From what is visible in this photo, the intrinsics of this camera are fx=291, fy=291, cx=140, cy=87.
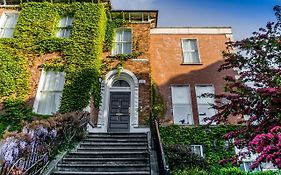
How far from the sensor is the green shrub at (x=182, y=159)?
1136cm

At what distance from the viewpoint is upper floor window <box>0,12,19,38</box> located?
16.0 metres

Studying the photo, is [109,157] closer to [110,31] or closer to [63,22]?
[110,31]

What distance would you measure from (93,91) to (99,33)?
3.41 meters

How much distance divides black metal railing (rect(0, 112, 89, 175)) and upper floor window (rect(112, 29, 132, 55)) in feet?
22.6

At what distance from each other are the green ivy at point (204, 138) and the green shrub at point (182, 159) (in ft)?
5.97

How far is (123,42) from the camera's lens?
16922 millimetres

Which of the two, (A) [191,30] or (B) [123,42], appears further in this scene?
(A) [191,30]

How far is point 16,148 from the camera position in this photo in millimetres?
6031

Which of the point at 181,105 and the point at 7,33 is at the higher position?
the point at 7,33

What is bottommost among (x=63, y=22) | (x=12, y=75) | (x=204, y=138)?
(x=204, y=138)

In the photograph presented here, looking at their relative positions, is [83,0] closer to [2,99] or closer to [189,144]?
[2,99]

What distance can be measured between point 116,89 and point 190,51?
5.51 meters

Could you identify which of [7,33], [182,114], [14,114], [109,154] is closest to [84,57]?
[14,114]

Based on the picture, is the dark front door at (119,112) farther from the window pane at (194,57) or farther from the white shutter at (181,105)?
the window pane at (194,57)
